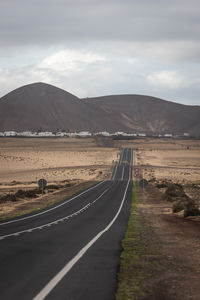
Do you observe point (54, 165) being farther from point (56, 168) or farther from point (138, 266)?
point (138, 266)

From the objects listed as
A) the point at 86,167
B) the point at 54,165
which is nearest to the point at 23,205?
the point at 86,167

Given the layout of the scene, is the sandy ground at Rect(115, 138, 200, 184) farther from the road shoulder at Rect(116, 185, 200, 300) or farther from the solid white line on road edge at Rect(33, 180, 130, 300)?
the solid white line on road edge at Rect(33, 180, 130, 300)

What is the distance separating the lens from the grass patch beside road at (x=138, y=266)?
8.73 metres

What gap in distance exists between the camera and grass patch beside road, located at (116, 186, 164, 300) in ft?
28.7

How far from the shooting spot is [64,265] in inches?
434

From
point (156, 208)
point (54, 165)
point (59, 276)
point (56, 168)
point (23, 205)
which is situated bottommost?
point (56, 168)

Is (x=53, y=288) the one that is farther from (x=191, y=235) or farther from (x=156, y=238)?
(x=191, y=235)

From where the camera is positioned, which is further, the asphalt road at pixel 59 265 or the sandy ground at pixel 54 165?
the sandy ground at pixel 54 165

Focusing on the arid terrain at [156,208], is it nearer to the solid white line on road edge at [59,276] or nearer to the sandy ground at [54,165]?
the sandy ground at [54,165]

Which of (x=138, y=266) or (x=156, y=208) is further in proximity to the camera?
(x=156, y=208)

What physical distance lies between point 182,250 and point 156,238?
9.99 ft

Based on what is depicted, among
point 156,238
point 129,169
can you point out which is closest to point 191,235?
point 156,238

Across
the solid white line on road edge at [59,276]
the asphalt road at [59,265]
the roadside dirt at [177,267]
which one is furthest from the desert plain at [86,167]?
the solid white line on road edge at [59,276]

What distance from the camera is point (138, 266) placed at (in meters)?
11.3
